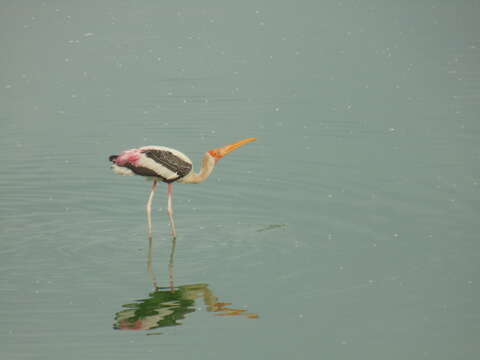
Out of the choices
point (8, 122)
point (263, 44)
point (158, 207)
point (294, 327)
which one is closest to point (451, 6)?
point (263, 44)

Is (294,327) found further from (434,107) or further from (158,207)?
(434,107)

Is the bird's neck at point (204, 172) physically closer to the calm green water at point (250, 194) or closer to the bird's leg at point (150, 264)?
the calm green water at point (250, 194)

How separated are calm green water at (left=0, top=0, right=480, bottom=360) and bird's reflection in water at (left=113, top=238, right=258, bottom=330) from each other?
0.12 feet

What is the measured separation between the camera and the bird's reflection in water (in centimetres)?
1213

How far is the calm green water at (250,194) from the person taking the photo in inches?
473

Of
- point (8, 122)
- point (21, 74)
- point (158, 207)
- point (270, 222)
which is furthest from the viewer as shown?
point (21, 74)

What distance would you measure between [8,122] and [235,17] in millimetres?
12497

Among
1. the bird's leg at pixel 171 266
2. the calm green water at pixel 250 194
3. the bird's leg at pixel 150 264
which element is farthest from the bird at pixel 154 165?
the calm green water at pixel 250 194

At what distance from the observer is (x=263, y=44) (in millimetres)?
29062

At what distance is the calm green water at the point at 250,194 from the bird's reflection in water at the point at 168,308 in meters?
0.04

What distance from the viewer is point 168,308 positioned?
12.6 metres

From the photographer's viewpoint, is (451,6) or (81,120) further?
(451,6)

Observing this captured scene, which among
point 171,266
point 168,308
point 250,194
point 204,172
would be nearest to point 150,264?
point 171,266

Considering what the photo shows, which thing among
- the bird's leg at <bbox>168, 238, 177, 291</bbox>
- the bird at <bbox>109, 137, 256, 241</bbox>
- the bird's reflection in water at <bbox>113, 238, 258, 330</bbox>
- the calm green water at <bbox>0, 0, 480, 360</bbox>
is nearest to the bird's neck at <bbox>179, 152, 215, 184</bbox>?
the bird at <bbox>109, 137, 256, 241</bbox>
